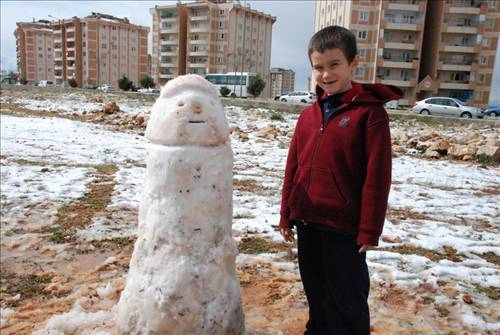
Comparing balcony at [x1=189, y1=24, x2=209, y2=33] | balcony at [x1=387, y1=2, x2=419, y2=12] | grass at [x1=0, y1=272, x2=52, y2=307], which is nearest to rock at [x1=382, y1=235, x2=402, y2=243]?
grass at [x1=0, y1=272, x2=52, y2=307]

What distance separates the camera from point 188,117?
218 centimetres

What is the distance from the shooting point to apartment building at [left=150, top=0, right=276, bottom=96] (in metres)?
59.5

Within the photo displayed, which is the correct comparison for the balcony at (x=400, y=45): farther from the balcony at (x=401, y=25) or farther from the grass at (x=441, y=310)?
the grass at (x=441, y=310)

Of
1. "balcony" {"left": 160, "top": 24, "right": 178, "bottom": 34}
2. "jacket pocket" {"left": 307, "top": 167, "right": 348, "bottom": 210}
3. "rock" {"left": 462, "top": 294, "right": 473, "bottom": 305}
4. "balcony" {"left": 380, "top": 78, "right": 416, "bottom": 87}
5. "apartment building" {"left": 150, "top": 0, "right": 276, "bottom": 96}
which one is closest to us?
"jacket pocket" {"left": 307, "top": 167, "right": 348, "bottom": 210}

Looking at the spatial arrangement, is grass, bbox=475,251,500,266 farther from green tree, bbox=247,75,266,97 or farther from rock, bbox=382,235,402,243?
green tree, bbox=247,75,266,97

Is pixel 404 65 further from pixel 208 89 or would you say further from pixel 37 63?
pixel 37 63

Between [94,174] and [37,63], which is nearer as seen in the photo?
[94,174]

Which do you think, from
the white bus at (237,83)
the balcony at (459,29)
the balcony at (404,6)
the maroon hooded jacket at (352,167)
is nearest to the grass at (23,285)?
the maroon hooded jacket at (352,167)

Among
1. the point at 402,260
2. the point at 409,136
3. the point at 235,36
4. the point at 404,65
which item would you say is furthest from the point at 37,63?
the point at 402,260

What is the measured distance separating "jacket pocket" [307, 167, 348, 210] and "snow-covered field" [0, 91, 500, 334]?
3.77 ft

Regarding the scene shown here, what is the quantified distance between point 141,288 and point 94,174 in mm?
5722

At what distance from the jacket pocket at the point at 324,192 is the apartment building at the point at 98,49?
73.2 m

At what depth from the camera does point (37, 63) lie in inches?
3312

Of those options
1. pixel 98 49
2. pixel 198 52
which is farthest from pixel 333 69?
pixel 98 49
